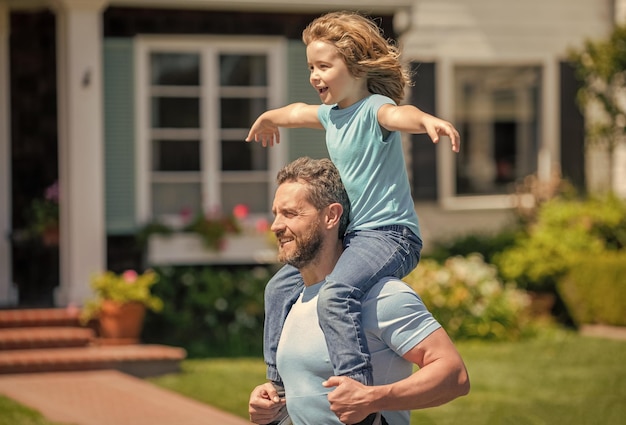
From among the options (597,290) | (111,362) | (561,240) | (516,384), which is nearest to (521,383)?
(516,384)

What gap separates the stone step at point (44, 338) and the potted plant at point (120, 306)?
0.18 metres

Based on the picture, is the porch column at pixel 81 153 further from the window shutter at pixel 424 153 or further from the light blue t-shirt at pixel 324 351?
the light blue t-shirt at pixel 324 351

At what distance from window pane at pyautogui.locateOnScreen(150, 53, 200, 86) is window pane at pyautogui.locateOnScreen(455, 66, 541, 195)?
402 cm

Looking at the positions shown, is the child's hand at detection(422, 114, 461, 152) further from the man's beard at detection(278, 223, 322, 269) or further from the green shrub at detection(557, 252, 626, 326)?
the green shrub at detection(557, 252, 626, 326)

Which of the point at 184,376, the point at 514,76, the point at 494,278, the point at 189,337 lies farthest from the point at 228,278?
the point at 514,76

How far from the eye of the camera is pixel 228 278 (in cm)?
1114

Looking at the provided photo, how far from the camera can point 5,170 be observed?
38.2 ft

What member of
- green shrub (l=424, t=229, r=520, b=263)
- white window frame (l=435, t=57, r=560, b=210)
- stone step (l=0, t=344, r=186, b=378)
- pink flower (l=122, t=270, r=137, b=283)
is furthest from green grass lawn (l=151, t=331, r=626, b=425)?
white window frame (l=435, t=57, r=560, b=210)

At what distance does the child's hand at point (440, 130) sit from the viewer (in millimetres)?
2434

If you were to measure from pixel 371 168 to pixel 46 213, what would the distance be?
9.23m

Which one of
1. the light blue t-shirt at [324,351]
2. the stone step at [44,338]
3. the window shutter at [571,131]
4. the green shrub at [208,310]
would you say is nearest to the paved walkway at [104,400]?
the stone step at [44,338]

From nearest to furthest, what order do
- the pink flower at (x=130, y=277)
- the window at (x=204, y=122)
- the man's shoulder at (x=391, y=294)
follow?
the man's shoulder at (x=391, y=294) → the pink flower at (x=130, y=277) → the window at (x=204, y=122)

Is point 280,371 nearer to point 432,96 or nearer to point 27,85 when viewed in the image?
point 27,85

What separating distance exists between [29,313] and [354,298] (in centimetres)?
840
